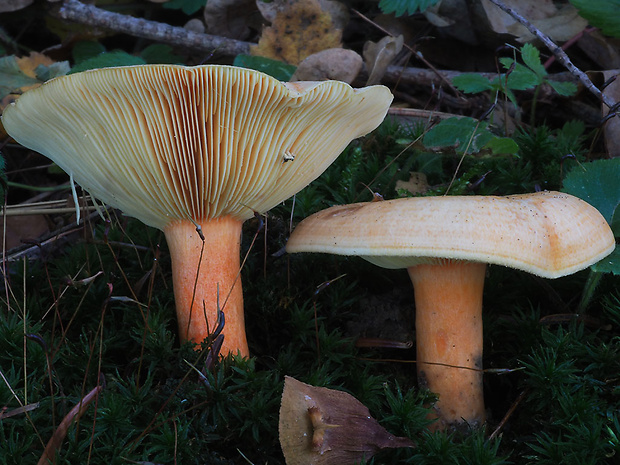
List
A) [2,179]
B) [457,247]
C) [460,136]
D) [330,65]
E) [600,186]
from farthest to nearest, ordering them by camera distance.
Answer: [330,65]
[460,136]
[2,179]
[600,186]
[457,247]

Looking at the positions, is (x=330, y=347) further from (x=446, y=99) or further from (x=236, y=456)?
(x=446, y=99)

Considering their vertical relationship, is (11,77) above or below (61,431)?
above

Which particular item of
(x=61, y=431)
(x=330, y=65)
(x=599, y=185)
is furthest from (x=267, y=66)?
(x=61, y=431)

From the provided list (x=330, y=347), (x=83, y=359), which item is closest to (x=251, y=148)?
(x=330, y=347)

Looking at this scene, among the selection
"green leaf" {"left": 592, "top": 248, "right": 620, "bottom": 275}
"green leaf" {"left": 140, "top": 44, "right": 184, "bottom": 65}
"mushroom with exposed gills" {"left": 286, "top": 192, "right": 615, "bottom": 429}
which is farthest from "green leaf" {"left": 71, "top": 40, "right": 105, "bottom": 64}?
"green leaf" {"left": 592, "top": 248, "right": 620, "bottom": 275}

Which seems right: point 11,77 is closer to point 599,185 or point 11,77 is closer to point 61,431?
point 61,431

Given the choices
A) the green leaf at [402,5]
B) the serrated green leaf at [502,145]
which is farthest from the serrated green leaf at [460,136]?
the green leaf at [402,5]
